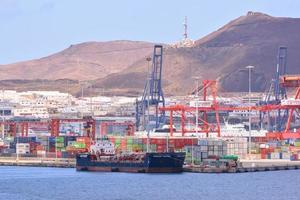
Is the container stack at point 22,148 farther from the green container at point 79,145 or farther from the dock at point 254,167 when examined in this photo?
the dock at point 254,167

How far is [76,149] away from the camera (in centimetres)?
9919

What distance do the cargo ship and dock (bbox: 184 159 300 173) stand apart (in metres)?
1.81

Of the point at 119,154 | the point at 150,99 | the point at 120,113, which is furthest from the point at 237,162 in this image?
the point at 120,113

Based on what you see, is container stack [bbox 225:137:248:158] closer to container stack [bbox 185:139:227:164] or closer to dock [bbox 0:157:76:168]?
container stack [bbox 185:139:227:164]

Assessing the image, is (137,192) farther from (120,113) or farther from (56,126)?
(120,113)

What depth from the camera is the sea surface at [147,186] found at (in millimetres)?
66438

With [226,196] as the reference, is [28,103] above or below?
above

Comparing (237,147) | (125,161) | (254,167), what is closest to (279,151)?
(237,147)

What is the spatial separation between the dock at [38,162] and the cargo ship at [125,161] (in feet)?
18.8

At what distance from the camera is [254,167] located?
87.0 metres

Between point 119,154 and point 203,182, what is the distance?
47.3 ft

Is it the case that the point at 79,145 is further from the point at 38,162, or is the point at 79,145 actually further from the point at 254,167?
the point at 254,167

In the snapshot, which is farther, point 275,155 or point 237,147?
point 275,155

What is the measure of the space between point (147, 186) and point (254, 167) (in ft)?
54.9
